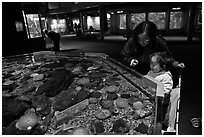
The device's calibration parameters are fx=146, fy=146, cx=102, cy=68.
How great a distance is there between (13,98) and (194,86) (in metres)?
3.27

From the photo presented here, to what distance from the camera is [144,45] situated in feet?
6.54

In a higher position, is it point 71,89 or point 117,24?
point 117,24

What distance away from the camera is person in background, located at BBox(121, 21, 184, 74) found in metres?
1.82

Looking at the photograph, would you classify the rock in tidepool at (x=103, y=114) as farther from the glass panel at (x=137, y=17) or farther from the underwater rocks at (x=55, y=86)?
the glass panel at (x=137, y=17)

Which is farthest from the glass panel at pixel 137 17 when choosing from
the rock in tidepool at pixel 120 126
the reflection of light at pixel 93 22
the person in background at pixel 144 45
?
the rock in tidepool at pixel 120 126

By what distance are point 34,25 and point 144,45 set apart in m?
7.26

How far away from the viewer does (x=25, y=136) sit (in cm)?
102

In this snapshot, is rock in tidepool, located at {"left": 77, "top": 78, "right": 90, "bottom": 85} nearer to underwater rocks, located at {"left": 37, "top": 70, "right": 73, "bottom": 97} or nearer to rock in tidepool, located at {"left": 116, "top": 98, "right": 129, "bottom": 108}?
underwater rocks, located at {"left": 37, "top": 70, "right": 73, "bottom": 97}

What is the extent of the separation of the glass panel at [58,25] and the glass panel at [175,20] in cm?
1394

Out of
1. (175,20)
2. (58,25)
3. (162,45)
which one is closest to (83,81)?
(162,45)

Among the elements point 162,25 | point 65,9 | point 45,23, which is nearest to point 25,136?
point 162,25

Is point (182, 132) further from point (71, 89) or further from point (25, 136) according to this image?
point (25, 136)

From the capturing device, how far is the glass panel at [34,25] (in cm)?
744

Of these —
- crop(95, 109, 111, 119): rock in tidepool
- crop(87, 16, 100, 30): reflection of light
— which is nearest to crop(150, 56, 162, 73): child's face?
crop(95, 109, 111, 119): rock in tidepool
